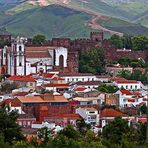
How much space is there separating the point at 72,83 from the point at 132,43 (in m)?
18.7

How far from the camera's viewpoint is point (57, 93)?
179ft

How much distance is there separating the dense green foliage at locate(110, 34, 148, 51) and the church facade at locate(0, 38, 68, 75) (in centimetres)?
1037

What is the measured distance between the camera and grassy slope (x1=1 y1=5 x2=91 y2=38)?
12044cm

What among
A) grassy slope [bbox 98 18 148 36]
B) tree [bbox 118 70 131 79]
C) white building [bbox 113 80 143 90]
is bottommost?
white building [bbox 113 80 143 90]

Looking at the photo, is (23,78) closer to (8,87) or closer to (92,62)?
(8,87)

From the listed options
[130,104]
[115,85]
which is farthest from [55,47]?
[130,104]

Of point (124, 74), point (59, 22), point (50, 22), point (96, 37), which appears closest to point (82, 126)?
point (124, 74)

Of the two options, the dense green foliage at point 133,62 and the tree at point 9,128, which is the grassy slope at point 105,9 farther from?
the tree at point 9,128

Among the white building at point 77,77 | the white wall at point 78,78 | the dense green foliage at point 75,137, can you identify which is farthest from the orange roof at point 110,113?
the white wall at point 78,78

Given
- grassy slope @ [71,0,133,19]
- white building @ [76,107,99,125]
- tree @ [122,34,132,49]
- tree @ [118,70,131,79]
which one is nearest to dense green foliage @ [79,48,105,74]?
tree @ [118,70,131,79]

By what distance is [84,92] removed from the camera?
55844 mm

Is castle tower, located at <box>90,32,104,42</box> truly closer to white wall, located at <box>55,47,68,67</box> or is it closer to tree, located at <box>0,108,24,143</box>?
white wall, located at <box>55,47,68,67</box>

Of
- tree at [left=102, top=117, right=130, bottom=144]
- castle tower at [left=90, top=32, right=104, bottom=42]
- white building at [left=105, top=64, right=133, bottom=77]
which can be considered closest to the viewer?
tree at [left=102, top=117, right=130, bottom=144]

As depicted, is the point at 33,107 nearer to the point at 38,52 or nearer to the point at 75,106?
the point at 75,106
